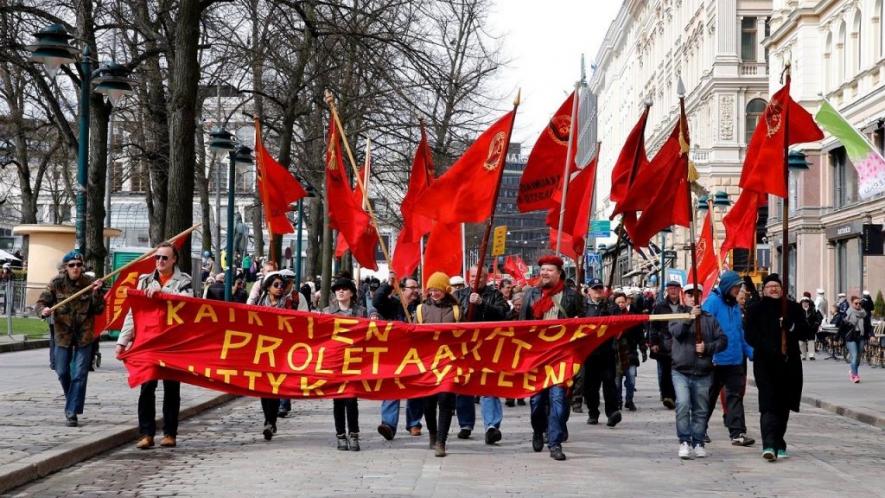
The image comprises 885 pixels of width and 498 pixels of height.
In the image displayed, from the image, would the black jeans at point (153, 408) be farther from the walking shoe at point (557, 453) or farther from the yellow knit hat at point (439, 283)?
the walking shoe at point (557, 453)

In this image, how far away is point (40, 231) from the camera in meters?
35.8

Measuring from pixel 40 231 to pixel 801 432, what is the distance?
24724mm

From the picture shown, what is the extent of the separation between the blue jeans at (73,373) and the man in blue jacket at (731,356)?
5.93m

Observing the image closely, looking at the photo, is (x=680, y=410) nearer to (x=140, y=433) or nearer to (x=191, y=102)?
(x=140, y=433)

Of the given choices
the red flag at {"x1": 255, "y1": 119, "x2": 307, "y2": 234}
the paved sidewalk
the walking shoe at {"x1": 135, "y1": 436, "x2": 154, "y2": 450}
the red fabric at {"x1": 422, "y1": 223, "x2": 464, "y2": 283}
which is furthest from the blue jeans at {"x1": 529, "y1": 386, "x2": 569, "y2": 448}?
the red flag at {"x1": 255, "y1": 119, "x2": 307, "y2": 234}

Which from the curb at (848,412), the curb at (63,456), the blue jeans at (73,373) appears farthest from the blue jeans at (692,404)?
the blue jeans at (73,373)

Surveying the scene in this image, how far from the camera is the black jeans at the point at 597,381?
16219 mm

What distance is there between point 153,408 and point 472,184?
3.52 meters

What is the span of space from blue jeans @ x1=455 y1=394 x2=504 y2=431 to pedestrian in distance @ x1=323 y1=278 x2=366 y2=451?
1286 millimetres

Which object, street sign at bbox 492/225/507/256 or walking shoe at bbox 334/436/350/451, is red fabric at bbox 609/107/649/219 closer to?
walking shoe at bbox 334/436/350/451

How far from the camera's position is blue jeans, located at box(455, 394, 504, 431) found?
44.6ft

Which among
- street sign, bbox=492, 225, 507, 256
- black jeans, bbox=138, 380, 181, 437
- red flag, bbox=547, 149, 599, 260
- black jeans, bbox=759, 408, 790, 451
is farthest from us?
street sign, bbox=492, 225, 507, 256

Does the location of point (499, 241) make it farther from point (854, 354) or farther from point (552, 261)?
point (552, 261)

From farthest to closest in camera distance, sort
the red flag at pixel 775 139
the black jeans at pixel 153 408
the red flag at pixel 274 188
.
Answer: the red flag at pixel 274 188 < the red flag at pixel 775 139 < the black jeans at pixel 153 408
